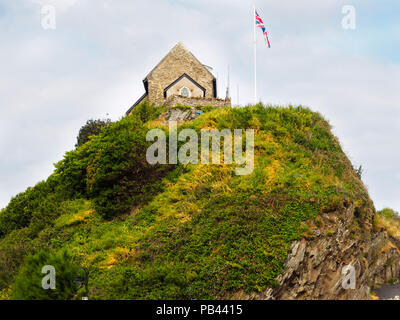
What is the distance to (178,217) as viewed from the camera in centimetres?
1648

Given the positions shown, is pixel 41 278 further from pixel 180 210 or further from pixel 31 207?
pixel 31 207

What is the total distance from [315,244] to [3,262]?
1299 cm

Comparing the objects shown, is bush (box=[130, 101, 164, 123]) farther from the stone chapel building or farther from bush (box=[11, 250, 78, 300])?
bush (box=[11, 250, 78, 300])

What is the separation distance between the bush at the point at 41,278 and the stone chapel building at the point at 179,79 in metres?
20.6

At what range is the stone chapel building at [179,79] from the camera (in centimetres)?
3378

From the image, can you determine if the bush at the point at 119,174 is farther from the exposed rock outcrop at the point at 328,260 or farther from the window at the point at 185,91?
the window at the point at 185,91

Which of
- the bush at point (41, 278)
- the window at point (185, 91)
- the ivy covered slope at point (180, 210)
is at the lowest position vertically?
the bush at point (41, 278)

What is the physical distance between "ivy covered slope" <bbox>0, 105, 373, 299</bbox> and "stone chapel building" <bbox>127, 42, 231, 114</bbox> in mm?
11507

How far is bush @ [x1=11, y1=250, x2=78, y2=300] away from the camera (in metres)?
12.4

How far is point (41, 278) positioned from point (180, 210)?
20.2 ft

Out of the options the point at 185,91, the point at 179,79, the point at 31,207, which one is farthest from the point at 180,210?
the point at 179,79

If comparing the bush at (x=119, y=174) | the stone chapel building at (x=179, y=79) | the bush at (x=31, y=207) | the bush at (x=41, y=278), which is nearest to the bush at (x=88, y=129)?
the stone chapel building at (x=179, y=79)
